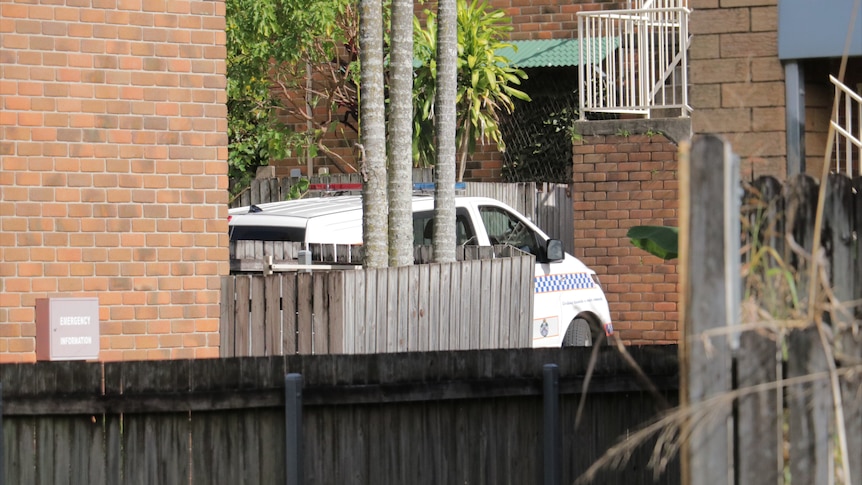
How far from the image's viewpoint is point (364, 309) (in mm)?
9039

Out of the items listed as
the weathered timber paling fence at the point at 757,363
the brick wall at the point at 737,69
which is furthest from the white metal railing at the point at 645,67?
the weathered timber paling fence at the point at 757,363

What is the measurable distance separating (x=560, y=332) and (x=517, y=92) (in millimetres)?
7362

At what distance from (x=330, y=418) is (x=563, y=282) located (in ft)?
21.1

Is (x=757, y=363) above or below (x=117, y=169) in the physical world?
below

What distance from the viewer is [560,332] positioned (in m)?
12.3

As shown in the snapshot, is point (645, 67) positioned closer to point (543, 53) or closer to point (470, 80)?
point (470, 80)

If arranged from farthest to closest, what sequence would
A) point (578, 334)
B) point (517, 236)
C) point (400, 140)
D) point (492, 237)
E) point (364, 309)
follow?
1. point (492, 237)
2. point (517, 236)
3. point (578, 334)
4. point (400, 140)
5. point (364, 309)

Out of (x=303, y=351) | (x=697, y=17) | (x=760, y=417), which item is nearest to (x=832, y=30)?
(x=697, y=17)

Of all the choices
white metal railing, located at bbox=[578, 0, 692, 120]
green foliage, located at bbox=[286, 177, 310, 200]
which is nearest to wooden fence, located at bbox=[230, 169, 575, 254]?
green foliage, located at bbox=[286, 177, 310, 200]

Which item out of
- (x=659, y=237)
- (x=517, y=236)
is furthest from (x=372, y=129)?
(x=659, y=237)

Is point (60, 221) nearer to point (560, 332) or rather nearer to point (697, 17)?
point (697, 17)

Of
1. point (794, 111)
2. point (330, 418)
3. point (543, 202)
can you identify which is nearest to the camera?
point (330, 418)

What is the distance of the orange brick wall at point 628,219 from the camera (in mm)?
14500

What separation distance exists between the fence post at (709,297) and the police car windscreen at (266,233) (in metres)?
7.99
